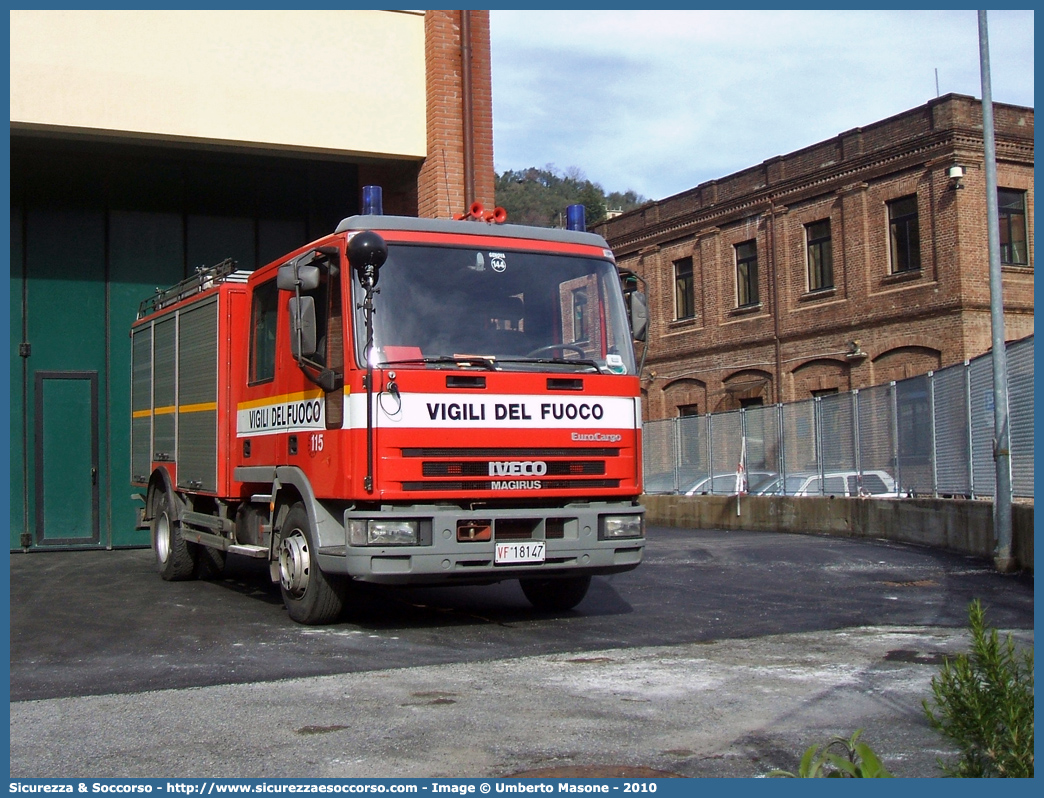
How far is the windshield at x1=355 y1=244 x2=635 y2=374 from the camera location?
8797 millimetres

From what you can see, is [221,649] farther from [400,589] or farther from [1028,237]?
[1028,237]

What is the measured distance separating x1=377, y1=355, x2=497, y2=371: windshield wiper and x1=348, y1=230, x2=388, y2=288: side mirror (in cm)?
58

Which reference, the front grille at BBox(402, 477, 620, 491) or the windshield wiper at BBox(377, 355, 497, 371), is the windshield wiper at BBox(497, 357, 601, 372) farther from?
the front grille at BBox(402, 477, 620, 491)

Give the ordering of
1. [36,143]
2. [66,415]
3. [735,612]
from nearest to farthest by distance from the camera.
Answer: [735,612]
[36,143]
[66,415]

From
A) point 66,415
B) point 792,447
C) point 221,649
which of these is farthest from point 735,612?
point 792,447

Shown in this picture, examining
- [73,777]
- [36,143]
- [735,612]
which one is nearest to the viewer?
[73,777]

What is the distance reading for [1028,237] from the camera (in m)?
29.5

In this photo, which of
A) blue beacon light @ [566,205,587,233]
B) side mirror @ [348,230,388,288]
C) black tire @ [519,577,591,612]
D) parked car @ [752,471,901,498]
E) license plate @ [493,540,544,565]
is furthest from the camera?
parked car @ [752,471,901,498]

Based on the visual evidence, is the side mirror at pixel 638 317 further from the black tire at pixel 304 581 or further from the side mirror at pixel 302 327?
the black tire at pixel 304 581

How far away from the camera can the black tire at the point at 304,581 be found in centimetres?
936

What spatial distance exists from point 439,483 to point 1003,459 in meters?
8.35

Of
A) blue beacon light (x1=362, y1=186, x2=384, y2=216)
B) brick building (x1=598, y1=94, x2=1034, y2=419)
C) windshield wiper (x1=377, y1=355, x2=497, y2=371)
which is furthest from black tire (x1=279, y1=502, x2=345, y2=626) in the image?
brick building (x1=598, y1=94, x2=1034, y2=419)

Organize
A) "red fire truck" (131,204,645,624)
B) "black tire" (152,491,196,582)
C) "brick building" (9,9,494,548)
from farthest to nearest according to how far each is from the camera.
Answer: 1. "brick building" (9,9,494,548)
2. "black tire" (152,491,196,582)
3. "red fire truck" (131,204,645,624)

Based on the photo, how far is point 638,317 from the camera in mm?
9727
